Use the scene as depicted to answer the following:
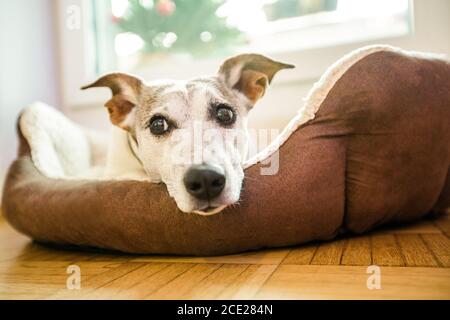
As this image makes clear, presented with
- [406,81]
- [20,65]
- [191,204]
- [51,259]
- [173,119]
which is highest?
[20,65]

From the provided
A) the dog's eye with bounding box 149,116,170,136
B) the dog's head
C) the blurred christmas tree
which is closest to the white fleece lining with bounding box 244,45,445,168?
the dog's head

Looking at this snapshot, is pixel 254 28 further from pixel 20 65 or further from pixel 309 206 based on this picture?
pixel 309 206

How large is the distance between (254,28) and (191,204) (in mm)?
2233

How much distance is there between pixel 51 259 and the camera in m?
1.53

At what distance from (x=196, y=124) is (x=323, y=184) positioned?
46 centimetres

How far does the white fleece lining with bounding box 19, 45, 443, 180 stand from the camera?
1.53 metres

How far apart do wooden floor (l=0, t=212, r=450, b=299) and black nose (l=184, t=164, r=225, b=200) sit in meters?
0.21

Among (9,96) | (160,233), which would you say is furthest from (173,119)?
(9,96)

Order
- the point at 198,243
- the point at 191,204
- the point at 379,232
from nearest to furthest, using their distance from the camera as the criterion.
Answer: the point at 191,204 → the point at 198,243 → the point at 379,232

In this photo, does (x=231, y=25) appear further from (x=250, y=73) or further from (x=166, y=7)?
(x=250, y=73)

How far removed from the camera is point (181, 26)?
3145 mm

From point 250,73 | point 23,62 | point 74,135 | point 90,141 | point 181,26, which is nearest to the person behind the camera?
point 250,73

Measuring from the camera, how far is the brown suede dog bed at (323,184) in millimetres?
1390

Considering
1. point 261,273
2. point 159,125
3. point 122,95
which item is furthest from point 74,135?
point 261,273
